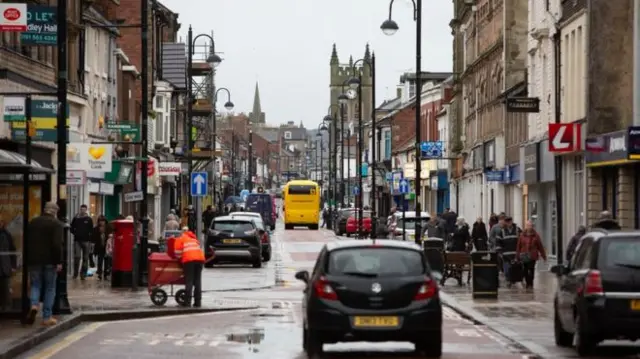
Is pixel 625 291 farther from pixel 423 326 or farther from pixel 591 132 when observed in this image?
pixel 591 132

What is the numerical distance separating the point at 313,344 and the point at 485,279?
14.1 meters

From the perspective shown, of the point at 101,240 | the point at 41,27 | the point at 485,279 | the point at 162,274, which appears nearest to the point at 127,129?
the point at 101,240

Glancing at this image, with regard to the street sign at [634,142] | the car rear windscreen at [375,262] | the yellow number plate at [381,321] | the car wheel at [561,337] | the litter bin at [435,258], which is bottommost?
the car wheel at [561,337]

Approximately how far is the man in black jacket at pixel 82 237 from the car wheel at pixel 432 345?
70.3 feet

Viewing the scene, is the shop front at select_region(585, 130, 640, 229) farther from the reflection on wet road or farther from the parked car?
the parked car

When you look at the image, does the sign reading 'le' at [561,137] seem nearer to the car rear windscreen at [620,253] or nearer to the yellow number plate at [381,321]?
the car rear windscreen at [620,253]

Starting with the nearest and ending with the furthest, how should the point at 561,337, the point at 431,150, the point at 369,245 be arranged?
the point at 369,245 → the point at 561,337 → the point at 431,150

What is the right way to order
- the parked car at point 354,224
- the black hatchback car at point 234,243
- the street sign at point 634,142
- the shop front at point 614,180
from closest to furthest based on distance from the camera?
the street sign at point 634,142 → the shop front at point 614,180 → the black hatchback car at point 234,243 → the parked car at point 354,224

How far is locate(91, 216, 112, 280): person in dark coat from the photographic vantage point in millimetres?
41719

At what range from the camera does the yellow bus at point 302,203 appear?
108938 mm

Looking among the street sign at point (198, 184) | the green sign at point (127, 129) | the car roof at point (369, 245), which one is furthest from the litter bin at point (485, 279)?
the street sign at point (198, 184)

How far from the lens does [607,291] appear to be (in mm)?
19250

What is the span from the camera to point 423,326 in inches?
765

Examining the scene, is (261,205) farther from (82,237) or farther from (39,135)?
(39,135)
